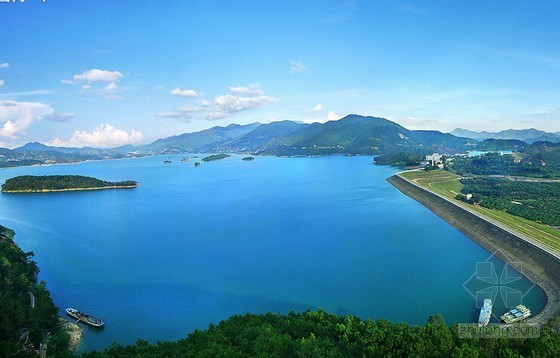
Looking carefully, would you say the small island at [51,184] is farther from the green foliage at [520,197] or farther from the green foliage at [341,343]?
the green foliage at [341,343]

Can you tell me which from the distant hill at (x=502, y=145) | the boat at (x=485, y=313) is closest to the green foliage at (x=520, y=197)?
the boat at (x=485, y=313)

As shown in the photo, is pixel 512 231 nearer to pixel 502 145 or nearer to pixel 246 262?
pixel 246 262

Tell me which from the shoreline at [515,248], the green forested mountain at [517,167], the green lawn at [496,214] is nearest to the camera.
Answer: the shoreline at [515,248]

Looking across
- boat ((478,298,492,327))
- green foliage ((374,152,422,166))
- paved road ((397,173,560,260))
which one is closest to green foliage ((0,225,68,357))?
boat ((478,298,492,327))

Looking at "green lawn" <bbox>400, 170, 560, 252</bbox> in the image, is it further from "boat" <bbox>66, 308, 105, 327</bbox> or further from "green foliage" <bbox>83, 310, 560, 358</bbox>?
"boat" <bbox>66, 308, 105, 327</bbox>

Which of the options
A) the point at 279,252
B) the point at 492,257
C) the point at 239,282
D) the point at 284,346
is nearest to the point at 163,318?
the point at 239,282

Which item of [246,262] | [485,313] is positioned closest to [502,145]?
[246,262]
